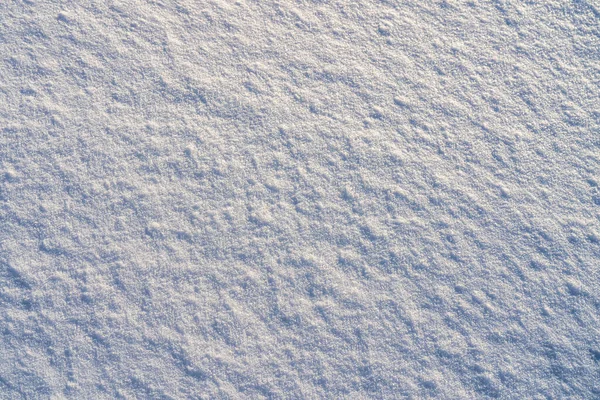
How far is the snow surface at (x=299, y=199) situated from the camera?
67.4 inches

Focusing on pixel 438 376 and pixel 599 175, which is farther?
pixel 599 175

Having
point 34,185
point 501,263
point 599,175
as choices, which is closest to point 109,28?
point 34,185

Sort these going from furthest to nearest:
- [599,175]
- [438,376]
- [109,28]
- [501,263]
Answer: [109,28], [599,175], [501,263], [438,376]

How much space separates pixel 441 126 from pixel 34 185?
1.57m

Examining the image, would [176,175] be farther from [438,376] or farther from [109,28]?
[438,376]

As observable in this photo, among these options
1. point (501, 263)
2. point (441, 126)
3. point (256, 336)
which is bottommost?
point (256, 336)

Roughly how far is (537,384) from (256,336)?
3.19 feet

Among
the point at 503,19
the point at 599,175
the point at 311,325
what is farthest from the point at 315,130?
the point at 599,175

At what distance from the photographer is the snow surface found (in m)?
1.71

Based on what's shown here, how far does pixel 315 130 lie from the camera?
6.42ft

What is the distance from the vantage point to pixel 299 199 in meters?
1.87

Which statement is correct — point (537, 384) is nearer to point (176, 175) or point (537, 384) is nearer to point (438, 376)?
point (438, 376)

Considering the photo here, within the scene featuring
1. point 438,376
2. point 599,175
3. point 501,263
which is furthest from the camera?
point 599,175

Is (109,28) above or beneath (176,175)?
above
